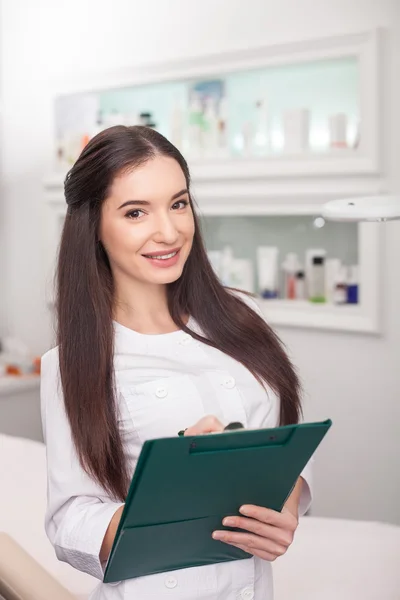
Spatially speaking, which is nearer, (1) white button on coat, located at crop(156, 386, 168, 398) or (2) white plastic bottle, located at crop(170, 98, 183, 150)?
(1) white button on coat, located at crop(156, 386, 168, 398)

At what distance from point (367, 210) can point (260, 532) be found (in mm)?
491

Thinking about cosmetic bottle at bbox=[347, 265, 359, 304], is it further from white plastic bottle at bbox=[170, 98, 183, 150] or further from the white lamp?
the white lamp

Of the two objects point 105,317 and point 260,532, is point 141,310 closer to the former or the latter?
point 105,317

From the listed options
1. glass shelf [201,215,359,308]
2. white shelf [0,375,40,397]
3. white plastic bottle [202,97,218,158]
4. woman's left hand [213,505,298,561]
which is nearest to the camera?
woman's left hand [213,505,298,561]

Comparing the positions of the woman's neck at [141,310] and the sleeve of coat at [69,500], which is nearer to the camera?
the sleeve of coat at [69,500]

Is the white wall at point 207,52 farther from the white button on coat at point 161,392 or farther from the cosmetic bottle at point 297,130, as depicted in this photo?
the white button on coat at point 161,392

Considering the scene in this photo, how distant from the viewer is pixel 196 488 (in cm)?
93

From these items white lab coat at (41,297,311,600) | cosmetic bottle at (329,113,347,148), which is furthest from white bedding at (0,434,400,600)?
cosmetic bottle at (329,113,347,148)

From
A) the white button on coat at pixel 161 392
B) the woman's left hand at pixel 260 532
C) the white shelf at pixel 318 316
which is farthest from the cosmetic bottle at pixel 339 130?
the woman's left hand at pixel 260 532

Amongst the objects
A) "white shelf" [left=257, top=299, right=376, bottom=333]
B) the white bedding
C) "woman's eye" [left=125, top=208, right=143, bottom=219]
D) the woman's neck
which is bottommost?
the white bedding

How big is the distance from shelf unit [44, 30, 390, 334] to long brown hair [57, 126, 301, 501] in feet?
4.02

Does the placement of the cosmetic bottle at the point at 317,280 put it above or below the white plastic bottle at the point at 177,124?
below

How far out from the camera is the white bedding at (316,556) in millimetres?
1480

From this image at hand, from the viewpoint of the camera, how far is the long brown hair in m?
1.08
